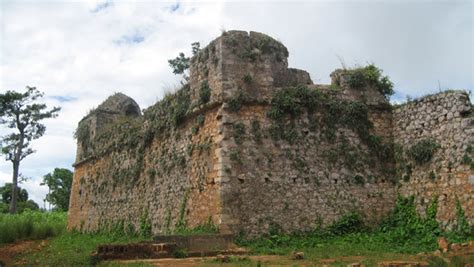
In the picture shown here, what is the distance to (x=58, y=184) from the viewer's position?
67188 mm

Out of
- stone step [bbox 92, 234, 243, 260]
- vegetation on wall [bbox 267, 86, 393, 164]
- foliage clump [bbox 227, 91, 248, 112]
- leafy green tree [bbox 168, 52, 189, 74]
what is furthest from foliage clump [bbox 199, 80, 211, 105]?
leafy green tree [bbox 168, 52, 189, 74]

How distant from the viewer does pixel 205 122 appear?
13883mm

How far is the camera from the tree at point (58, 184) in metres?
64.9

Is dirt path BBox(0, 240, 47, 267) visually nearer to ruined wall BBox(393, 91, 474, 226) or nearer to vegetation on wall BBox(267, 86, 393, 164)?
vegetation on wall BBox(267, 86, 393, 164)

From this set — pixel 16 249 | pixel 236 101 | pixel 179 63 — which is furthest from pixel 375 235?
pixel 179 63

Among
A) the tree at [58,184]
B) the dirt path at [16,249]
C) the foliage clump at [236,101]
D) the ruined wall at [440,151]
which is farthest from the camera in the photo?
the tree at [58,184]

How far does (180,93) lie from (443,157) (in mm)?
7871

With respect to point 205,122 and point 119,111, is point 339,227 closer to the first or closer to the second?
point 205,122

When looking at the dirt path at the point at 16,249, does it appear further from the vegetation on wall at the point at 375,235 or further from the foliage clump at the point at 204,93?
the foliage clump at the point at 204,93

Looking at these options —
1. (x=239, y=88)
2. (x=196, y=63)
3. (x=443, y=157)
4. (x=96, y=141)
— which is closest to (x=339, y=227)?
(x=443, y=157)

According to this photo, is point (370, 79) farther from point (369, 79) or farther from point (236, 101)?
point (236, 101)

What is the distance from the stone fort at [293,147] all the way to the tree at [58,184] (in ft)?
176

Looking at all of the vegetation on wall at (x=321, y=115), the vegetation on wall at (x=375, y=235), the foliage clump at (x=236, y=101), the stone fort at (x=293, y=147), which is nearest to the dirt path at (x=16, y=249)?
the stone fort at (x=293, y=147)

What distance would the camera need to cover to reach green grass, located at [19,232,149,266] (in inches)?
390
